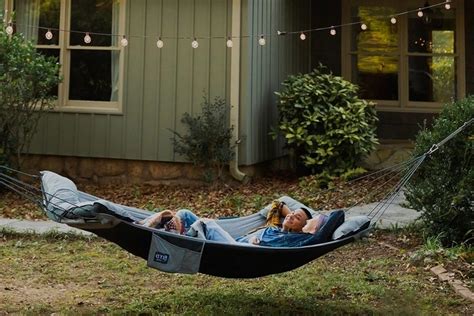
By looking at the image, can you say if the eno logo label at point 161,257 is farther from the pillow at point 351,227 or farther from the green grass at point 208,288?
the pillow at point 351,227

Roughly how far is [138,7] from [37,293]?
492cm

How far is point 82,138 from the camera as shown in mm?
8711

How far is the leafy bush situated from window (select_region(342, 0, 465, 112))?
2274mm

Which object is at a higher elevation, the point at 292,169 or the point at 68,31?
the point at 68,31

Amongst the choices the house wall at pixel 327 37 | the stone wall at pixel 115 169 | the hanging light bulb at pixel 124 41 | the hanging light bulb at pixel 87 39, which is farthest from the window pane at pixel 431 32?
the hanging light bulb at pixel 87 39

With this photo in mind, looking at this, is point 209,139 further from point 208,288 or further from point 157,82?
point 208,288

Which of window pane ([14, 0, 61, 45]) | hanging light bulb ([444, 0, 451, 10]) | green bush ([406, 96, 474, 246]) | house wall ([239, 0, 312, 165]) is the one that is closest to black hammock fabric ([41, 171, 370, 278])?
green bush ([406, 96, 474, 246])

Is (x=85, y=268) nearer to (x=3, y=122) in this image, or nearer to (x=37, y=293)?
(x=37, y=293)

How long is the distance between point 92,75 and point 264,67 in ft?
7.45

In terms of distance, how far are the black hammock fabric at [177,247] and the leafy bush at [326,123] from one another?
463cm

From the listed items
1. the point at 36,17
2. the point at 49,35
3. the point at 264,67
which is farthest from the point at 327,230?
the point at 36,17

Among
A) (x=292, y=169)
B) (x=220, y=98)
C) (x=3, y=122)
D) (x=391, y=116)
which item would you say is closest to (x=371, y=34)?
(x=391, y=116)

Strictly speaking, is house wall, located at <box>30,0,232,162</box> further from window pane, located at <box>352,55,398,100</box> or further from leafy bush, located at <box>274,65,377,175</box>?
window pane, located at <box>352,55,398,100</box>

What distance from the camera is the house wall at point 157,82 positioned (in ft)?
27.6
